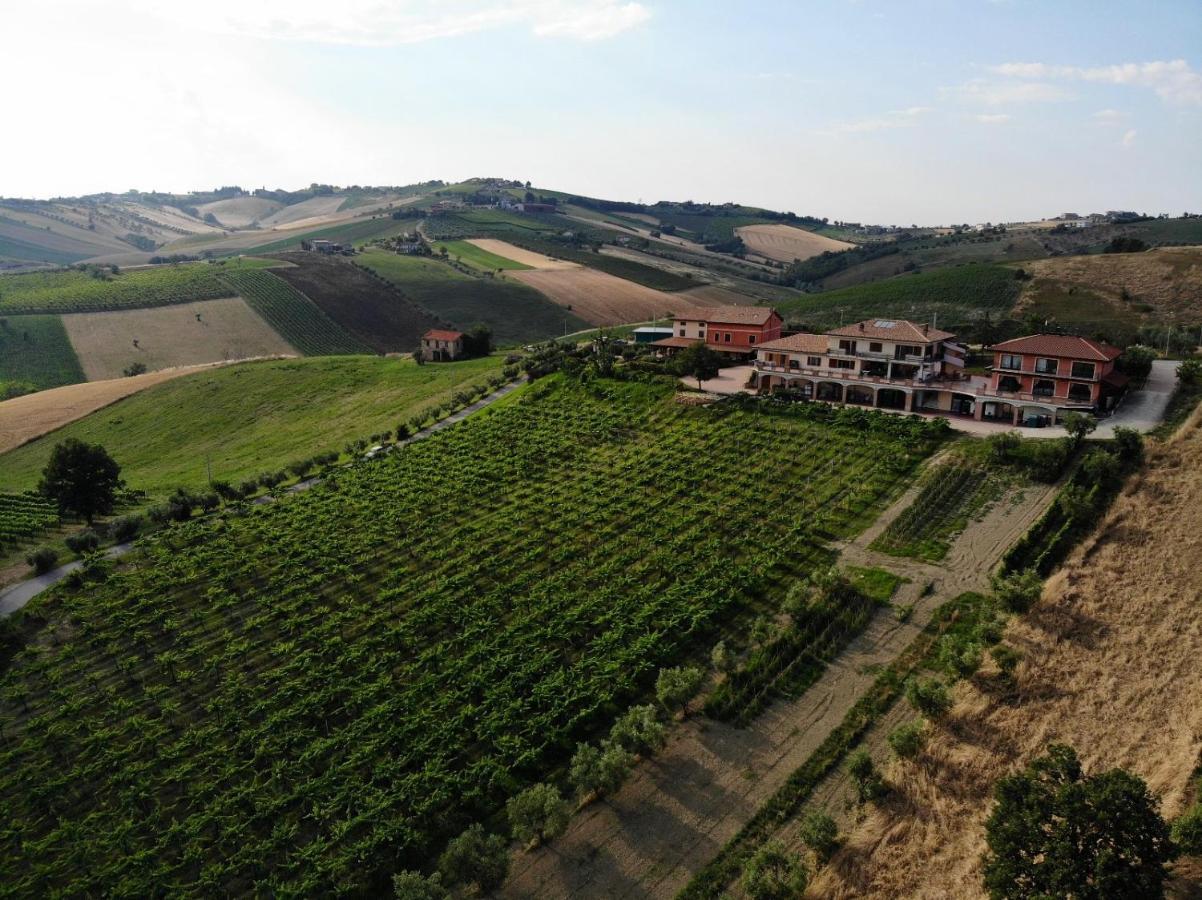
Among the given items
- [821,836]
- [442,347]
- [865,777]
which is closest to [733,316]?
[442,347]

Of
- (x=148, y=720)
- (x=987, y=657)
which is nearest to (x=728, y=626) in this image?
(x=987, y=657)

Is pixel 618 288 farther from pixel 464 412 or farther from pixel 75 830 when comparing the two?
pixel 75 830

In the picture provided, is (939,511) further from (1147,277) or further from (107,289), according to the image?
(107,289)

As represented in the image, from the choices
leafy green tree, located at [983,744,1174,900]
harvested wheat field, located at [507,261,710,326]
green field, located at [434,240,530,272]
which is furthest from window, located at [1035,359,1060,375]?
green field, located at [434,240,530,272]

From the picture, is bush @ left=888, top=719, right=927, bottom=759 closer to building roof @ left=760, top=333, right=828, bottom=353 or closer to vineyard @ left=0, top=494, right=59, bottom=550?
building roof @ left=760, top=333, right=828, bottom=353

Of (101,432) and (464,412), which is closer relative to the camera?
(464,412)

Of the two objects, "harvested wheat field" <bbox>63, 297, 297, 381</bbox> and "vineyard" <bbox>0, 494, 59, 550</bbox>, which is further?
"harvested wheat field" <bbox>63, 297, 297, 381</bbox>

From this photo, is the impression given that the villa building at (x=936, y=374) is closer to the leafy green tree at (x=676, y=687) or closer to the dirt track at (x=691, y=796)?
the dirt track at (x=691, y=796)
